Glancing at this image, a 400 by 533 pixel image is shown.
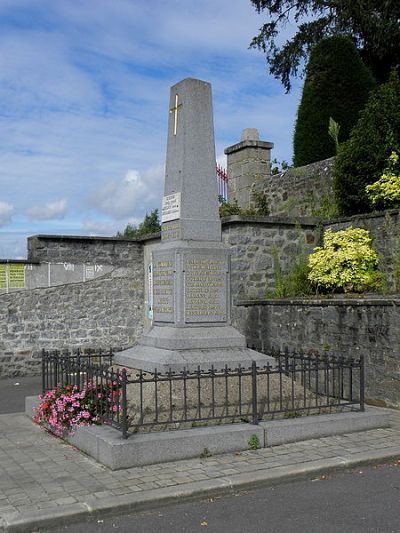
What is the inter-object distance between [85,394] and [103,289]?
820 centimetres

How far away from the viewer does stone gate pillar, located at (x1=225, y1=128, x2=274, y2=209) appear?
60.4 feet

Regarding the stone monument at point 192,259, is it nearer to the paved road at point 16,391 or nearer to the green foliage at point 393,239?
the paved road at point 16,391

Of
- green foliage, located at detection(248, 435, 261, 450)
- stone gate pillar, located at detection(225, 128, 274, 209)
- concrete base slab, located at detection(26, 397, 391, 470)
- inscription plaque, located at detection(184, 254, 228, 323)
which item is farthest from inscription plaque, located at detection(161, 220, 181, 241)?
stone gate pillar, located at detection(225, 128, 274, 209)

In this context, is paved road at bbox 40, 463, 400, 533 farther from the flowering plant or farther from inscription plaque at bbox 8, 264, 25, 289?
inscription plaque at bbox 8, 264, 25, 289

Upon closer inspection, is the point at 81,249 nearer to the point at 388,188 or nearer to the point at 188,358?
the point at 388,188

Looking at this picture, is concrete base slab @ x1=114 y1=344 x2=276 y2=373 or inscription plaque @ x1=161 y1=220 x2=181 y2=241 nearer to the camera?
concrete base slab @ x1=114 y1=344 x2=276 y2=373

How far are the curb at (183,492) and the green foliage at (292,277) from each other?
22.3ft

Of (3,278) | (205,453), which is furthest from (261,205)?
(205,453)

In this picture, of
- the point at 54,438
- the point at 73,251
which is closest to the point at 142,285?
the point at 73,251

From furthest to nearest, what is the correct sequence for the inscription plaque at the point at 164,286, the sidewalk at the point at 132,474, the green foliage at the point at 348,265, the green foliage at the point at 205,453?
the green foliage at the point at 348,265 → the inscription plaque at the point at 164,286 → the green foliage at the point at 205,453 → the sidewalk at the point at 132,474

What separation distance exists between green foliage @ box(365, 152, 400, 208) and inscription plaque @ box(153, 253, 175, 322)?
20.6 feet

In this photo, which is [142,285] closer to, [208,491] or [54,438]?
[54,438]

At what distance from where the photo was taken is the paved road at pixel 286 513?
4.70 meters

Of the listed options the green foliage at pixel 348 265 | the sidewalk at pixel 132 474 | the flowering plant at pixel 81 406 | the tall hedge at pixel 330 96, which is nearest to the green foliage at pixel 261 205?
the tall hedge at pixel 330 96
